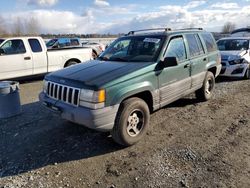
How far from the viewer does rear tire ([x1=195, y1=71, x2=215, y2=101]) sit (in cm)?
627

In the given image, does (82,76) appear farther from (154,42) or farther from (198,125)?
(198,125)

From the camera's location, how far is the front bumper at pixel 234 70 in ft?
29.4

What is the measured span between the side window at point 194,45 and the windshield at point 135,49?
1.02 meters

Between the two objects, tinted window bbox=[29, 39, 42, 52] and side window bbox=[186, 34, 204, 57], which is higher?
side window bbox=[186, 34, 204, 57]

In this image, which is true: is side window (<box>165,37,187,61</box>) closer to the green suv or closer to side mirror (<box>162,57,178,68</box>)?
the green suv

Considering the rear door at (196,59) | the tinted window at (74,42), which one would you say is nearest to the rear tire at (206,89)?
the rear door at (196,59)

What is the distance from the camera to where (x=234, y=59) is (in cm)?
895

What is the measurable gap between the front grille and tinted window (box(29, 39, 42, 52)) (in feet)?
18.1

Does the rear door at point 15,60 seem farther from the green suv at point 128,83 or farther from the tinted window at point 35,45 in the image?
the green suv at point 128,83

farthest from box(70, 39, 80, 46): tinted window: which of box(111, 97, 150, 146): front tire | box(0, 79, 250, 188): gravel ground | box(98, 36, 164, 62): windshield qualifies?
box(111, 97, 150, 146): front tire

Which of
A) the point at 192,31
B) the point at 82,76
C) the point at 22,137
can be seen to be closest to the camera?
the point at 82,76

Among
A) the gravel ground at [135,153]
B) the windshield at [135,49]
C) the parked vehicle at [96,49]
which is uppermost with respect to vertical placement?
the windshield at [135,49]

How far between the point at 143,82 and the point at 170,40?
130 centimetres

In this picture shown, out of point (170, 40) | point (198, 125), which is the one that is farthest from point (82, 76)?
point (198, 125)
